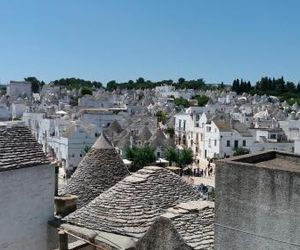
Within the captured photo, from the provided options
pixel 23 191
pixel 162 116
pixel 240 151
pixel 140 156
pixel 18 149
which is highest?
pixel 18 149

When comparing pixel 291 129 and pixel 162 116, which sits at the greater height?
pixel 162 116

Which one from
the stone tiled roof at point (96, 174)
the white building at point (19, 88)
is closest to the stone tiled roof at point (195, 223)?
the stone tiled roof at point (96, 174)

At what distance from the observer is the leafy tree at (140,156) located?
46.5 meters

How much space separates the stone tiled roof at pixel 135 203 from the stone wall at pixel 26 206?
0.56 meters

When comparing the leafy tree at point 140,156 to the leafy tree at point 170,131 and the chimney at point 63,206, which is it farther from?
the chimney at point 63,206

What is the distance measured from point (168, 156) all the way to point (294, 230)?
44623mm

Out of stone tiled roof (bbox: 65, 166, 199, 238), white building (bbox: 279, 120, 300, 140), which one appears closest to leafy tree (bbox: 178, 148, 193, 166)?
white building (bbox: 279, 120, 300, 140)

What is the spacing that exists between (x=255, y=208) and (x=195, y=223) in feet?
→ 6.56

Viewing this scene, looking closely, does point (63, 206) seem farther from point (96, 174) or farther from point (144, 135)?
point (144, 135)

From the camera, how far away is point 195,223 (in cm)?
762

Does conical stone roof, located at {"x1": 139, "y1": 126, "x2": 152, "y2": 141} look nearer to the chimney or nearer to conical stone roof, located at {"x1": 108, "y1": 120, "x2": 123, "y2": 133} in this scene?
conical stone roof, located at {"x1": 108, "y1": 120, "x2": 123, "y2": 133}

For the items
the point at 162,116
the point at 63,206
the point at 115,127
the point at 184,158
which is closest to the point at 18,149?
the point at 63,206

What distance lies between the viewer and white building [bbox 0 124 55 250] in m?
9.39

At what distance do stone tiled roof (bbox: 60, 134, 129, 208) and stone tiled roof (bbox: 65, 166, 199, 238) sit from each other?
205 centimetres
